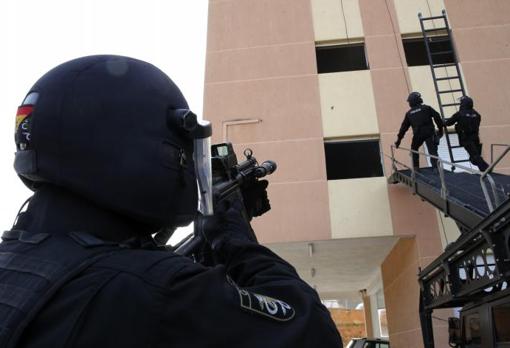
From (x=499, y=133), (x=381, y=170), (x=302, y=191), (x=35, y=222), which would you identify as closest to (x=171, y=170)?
(x=35, y=222)

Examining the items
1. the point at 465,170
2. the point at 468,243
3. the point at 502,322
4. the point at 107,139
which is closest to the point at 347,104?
the point at 465,170

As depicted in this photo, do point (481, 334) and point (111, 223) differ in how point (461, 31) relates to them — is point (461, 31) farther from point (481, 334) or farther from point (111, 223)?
point (111, 223)

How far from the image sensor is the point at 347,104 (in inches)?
347

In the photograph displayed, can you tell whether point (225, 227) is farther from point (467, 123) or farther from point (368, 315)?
point (368, 315)

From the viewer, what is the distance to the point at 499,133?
8141 millimetres

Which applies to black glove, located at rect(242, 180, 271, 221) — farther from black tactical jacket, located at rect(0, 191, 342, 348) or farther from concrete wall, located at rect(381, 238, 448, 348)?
concrete wall, located at rect(381, 238, 448, 348)

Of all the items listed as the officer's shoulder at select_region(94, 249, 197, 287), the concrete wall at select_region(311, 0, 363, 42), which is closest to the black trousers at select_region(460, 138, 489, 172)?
the concrete wall at select_region(311, 0, 363, 42)

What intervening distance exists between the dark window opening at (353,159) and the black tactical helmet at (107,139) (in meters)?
7.61

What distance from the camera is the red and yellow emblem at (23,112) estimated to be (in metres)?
1.06

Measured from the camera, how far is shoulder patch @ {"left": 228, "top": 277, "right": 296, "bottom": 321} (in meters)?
0.89

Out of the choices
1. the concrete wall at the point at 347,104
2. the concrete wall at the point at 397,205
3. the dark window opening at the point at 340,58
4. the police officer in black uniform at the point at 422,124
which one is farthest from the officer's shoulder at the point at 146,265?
the dark window opening at the point at 340,58

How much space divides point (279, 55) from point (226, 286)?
29.8 feet

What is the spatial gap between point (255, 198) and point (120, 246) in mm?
1099

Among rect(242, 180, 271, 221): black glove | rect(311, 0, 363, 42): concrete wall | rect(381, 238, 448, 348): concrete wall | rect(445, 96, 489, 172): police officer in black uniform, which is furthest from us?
rect(311, 0, 363, 42): concrete wall
